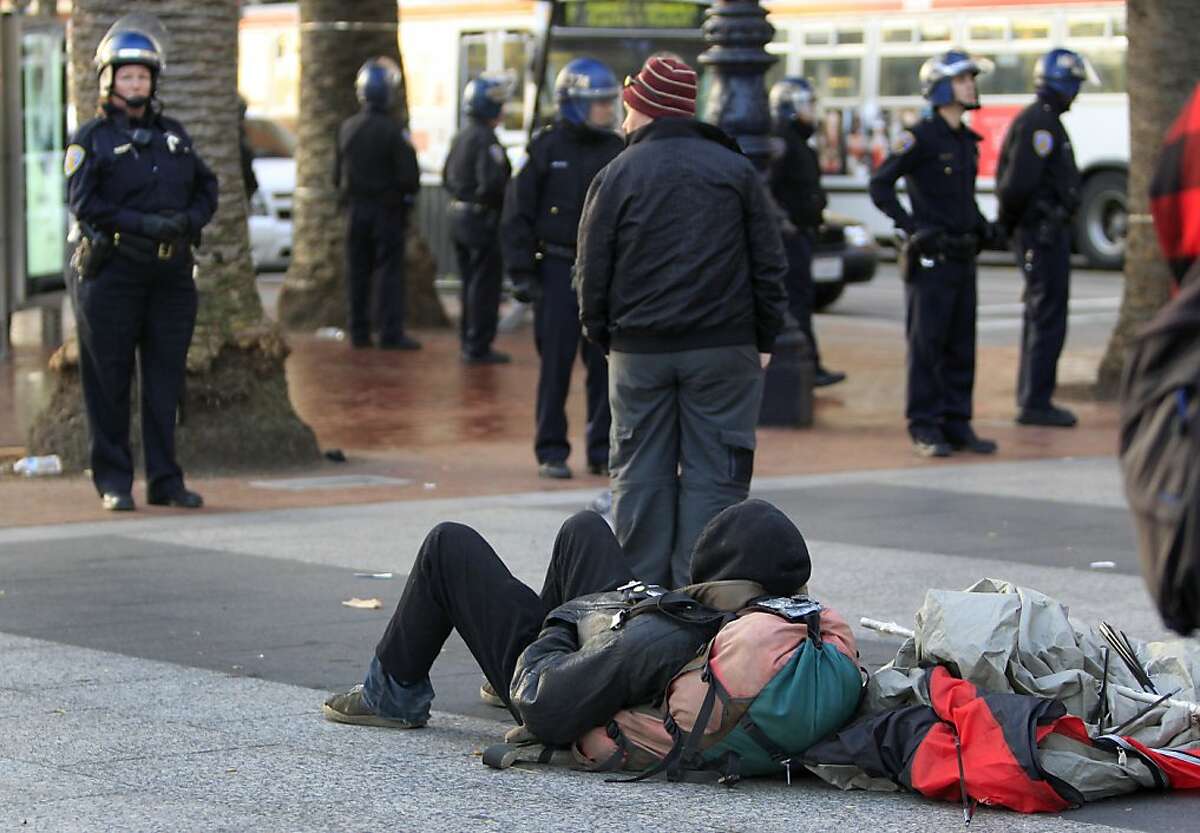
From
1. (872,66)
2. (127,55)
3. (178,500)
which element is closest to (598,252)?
(127,55)

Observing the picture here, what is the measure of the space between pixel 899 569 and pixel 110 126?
12.8 feet

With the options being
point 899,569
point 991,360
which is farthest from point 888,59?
point 899,569

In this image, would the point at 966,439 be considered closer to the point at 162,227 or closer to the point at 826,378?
the point at 826,378

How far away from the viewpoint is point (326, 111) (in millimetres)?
18422

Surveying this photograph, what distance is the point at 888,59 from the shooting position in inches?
1178

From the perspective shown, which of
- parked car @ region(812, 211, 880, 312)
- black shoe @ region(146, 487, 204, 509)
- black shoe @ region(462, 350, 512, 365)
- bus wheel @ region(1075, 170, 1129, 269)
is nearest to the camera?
black shoe @ region(146, 487, 204, 509)

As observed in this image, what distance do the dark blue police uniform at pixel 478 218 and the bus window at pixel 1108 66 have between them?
1365cm

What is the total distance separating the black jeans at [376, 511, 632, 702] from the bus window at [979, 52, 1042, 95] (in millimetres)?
23636

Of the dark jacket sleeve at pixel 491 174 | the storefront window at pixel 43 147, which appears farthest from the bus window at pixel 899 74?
the storefront window at pixel 43 147

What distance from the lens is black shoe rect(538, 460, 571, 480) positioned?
11102mm

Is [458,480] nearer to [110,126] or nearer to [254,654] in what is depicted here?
[110,126]

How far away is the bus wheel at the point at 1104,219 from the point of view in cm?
2808

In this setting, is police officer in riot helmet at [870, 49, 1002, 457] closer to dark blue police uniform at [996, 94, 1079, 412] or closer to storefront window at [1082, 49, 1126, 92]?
dark blue police uniform at [996, 94, 1079, 412]

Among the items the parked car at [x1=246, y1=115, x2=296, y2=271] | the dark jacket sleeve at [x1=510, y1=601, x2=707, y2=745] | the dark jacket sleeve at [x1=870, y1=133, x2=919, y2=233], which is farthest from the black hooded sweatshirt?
the parked car at [x1=246, y1=115, x2=296, y2=271]
